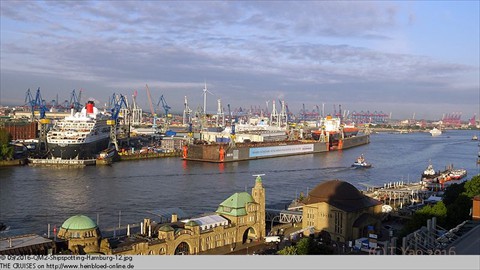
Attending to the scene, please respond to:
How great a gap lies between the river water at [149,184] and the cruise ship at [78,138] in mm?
1898

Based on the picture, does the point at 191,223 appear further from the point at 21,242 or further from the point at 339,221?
the point at 339,221

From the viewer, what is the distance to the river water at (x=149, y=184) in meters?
11.3

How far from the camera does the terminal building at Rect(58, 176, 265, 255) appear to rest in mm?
7168

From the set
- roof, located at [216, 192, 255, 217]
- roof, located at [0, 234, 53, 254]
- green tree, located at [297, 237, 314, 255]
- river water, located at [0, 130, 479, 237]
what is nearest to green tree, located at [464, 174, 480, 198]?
river water, located at [0, 130, 479, 237]

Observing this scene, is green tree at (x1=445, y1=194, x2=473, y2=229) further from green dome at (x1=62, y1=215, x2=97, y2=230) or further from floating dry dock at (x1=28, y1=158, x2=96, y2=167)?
floating dry dock at (x1=28, y1=158, x2=96, y2=167)

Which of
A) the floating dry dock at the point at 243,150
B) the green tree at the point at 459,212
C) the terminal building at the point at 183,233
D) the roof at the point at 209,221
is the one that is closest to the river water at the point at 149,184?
the floating dry dock at the point at 243,150

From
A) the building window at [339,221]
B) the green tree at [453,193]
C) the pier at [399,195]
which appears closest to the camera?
the building window at [339,221]

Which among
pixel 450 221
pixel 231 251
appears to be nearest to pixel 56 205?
pixel 231 251

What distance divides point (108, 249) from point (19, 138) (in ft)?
79.0

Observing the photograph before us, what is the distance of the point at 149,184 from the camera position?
1547 cm

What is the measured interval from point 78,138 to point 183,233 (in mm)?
15700

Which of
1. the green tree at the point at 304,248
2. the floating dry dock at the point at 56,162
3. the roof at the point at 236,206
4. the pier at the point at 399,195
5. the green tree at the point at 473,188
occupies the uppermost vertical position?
the green tree at the point at 473,188

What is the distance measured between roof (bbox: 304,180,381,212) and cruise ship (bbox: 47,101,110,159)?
46.5ft

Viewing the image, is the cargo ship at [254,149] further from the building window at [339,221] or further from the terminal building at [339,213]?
the building window at [339,221]
